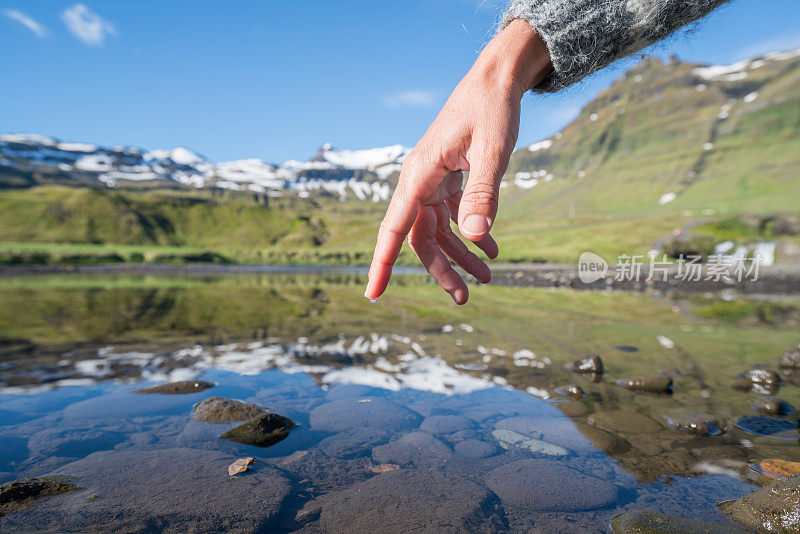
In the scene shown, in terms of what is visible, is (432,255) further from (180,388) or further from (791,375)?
(791,375)

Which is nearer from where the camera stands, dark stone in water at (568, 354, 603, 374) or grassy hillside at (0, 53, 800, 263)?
dark stone in water at (568, 354, 603, 374)

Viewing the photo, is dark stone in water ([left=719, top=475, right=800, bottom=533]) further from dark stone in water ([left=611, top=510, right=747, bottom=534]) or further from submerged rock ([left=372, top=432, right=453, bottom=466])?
submerged rock ([left=372, top=432, right=453, bottom=466])

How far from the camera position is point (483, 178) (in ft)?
7.39

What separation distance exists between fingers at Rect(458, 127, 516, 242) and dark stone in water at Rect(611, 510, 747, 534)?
2.55 meters

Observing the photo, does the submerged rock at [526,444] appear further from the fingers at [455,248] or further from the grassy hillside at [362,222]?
the grassy hillside at [362,222]

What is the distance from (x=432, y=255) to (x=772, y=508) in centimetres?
319

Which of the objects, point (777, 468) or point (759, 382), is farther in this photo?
point (759, 382)

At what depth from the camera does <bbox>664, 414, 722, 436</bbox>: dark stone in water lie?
500 cm

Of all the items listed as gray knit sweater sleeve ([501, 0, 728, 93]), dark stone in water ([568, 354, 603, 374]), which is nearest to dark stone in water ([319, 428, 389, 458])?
gray knit sweater sleeve ([501, 0, 728, 93])

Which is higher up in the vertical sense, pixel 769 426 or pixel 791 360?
pixel 791 360

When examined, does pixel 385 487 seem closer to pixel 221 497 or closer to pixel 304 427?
pixel 221 497

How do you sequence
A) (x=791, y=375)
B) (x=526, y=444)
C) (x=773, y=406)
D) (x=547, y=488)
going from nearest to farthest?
(x=547, y=488)
(x=526, y=444)
(x=773, y=406)
(x=791, y=375)

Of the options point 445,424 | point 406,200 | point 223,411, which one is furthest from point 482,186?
point 223,411

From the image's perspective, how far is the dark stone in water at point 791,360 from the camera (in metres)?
8.11
